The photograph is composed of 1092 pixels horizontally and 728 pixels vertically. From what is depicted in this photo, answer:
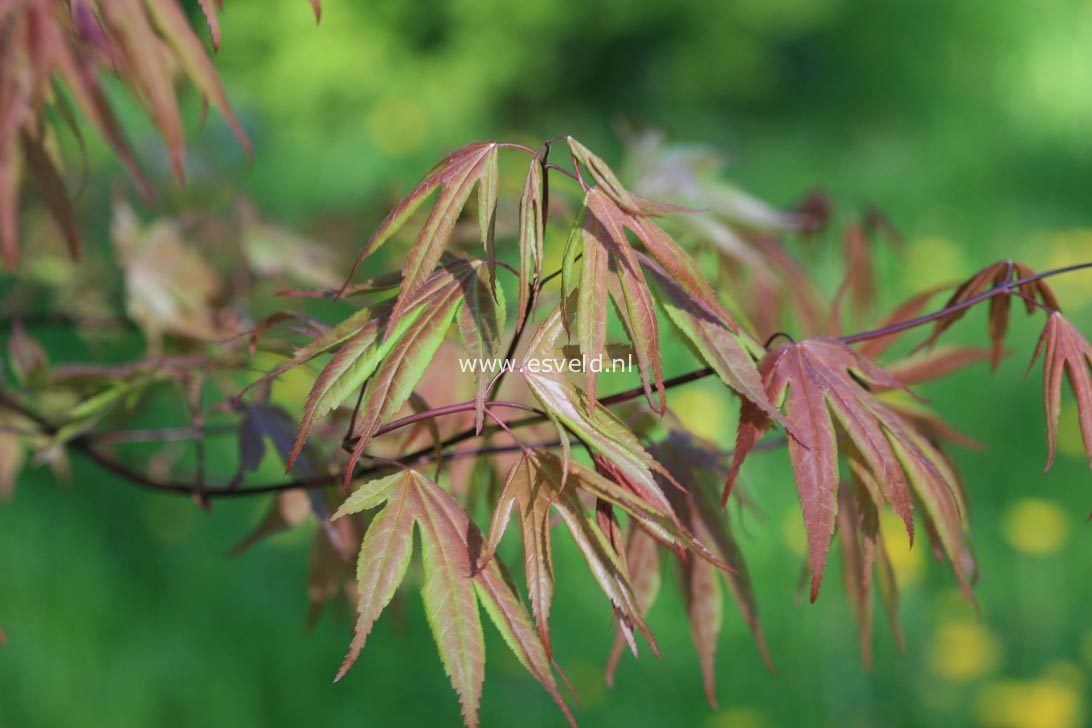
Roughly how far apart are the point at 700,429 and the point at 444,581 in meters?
1.34

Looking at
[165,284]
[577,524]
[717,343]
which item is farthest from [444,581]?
[165,284]

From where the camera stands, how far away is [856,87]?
3.07 m

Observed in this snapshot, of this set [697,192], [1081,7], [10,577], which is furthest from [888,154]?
[10,577]

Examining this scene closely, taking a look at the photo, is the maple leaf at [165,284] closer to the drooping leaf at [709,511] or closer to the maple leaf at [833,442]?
the drooping leaf at [709,511]

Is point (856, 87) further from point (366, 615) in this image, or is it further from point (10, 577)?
point (366, 615)

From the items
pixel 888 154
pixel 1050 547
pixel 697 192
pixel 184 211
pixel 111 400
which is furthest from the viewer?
pixel 888 154

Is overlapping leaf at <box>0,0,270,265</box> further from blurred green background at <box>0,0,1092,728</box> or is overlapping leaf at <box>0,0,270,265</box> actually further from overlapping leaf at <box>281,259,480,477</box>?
blurred green background at <box>0,0,1092,728</box>

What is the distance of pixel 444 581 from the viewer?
52 centimetres

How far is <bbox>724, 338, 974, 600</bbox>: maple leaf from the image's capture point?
0.51 metres

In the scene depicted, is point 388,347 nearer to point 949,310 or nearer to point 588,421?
point 588,421

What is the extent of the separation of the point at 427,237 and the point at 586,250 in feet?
0.23

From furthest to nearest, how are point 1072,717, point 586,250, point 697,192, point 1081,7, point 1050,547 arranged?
point 1081,7, point 1050,547, point 1072,717, point 697,192, point 586,250

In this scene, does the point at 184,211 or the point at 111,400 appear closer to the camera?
the point at 111,400

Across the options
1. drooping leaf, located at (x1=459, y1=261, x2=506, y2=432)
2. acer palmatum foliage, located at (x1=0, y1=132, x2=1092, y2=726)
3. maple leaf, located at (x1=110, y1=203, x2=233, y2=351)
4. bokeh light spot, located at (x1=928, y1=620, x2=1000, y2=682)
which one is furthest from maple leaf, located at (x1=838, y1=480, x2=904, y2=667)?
bokeh light spot, located at (x1=928, y1=620, x2=1000, y2=682)
